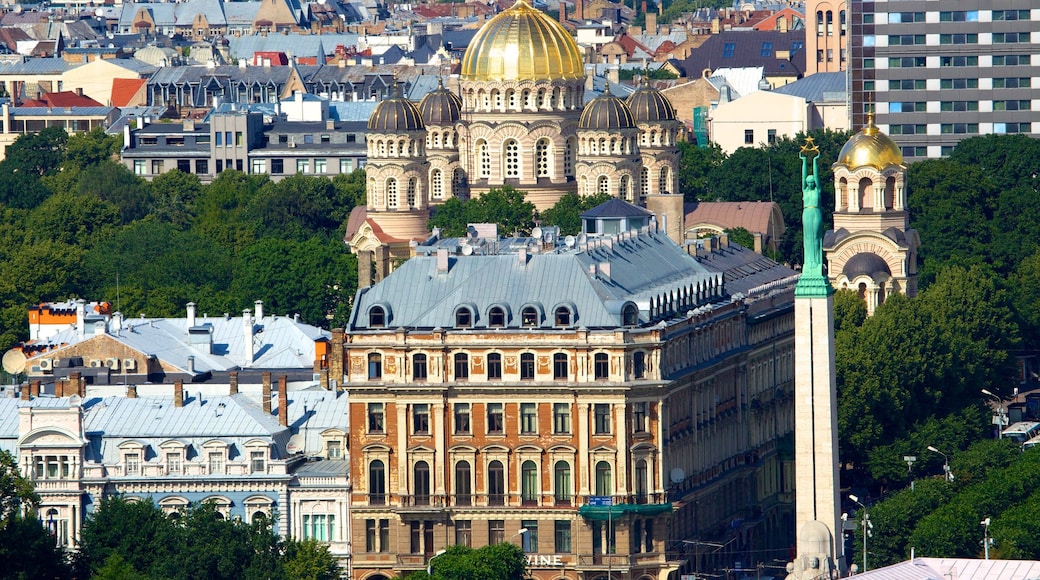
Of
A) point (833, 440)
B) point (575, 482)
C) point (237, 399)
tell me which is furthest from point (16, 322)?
point (833, 440)

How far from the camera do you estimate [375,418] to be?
145625 mm

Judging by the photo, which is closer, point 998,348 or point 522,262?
point 522,262

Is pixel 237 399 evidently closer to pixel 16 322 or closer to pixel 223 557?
pixel 223 557

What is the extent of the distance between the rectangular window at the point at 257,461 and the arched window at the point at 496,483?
8.71 metres

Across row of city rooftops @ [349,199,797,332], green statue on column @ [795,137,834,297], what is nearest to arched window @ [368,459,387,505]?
row of city rooftops @ [349,199,797,332]

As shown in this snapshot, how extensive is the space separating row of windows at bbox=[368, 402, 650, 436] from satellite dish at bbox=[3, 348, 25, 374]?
40.1 metres

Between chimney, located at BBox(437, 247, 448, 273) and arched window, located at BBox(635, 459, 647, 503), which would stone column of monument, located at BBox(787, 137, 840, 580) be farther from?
chimney, located at BBox(437, 247, 448, 273)

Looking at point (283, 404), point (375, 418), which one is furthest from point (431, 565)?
point (283, 404)

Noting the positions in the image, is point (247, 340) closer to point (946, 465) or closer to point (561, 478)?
point (946, 465)

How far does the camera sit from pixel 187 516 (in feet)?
452

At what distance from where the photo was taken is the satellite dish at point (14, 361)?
181950 mm

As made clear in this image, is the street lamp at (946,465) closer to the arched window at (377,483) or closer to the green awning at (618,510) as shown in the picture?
the green awning at (618,510)

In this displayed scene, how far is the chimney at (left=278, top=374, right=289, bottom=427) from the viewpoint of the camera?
150500 mm

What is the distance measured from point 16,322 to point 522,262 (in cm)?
5311
